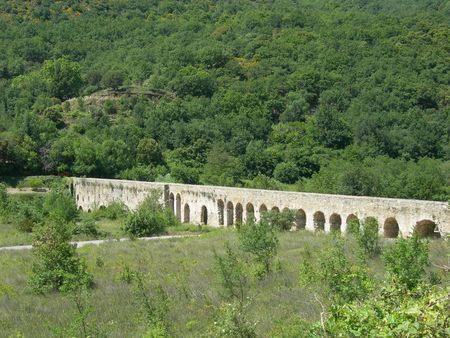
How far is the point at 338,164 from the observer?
55.0m

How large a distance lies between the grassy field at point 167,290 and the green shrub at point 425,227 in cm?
282

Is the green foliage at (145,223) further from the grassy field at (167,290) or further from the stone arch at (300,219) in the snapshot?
the stone arch at (300,219)

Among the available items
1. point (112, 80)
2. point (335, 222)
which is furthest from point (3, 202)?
point (112, 80)

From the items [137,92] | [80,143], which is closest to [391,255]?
[80,143]

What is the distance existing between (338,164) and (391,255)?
1622 inches

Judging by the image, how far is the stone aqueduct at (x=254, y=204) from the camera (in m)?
25.2

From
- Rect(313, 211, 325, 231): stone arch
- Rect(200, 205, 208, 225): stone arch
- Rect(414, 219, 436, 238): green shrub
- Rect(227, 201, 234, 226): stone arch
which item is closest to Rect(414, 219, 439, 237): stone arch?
Rect(414, 219, 436, 238): green shrub

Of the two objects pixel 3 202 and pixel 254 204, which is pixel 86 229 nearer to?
pixel 254 204

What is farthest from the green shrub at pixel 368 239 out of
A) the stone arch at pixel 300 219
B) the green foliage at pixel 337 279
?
the stone arch at pixel 300 219

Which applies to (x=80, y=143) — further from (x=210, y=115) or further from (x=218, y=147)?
(x=210, y=115)

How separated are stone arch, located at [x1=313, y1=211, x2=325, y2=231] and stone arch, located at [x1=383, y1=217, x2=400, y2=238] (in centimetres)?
427

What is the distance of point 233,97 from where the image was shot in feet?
245

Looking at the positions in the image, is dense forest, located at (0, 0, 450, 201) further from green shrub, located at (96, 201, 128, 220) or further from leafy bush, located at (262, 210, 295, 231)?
green shrub, located at (96, 201, 128, 220)

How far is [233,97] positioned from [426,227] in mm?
51306
